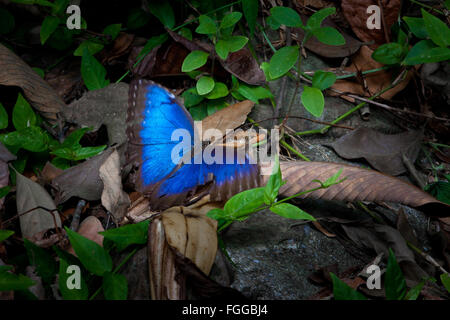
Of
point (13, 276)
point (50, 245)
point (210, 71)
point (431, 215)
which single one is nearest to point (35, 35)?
point (210, 71)

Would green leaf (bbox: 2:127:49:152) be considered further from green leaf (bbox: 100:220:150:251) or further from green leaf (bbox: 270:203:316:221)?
green leaf (bbox: 270:203:316:221)

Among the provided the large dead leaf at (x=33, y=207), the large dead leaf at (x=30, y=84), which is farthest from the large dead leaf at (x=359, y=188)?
the large dead leaf at (x=30, y=84)

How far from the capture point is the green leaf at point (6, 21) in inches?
83.4

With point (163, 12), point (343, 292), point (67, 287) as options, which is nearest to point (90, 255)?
point (67, 287)

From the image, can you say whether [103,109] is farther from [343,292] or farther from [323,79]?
Result: [343,292]

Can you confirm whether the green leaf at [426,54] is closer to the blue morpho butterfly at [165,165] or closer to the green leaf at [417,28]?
the green leaf at [417,28]

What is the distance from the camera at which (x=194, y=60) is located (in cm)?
184

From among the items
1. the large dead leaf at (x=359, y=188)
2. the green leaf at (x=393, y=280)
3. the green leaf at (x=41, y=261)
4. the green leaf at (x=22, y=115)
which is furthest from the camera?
the green leaf at (x=22, y=115)

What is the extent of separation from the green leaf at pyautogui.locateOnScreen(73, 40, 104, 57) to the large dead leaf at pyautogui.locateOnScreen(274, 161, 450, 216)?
1264mm

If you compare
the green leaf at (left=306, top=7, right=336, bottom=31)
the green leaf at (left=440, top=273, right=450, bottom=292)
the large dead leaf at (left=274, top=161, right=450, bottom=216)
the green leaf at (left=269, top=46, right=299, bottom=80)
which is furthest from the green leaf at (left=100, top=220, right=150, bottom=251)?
the green leaf at (left=306, top=7, right=336, bottom=31)

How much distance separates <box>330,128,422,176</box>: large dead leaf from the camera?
1767mm

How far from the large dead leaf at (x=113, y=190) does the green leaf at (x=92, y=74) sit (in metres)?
0.58

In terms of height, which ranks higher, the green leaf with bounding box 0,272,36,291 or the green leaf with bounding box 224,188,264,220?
the green leaf with bounding box 224,188,264,220
